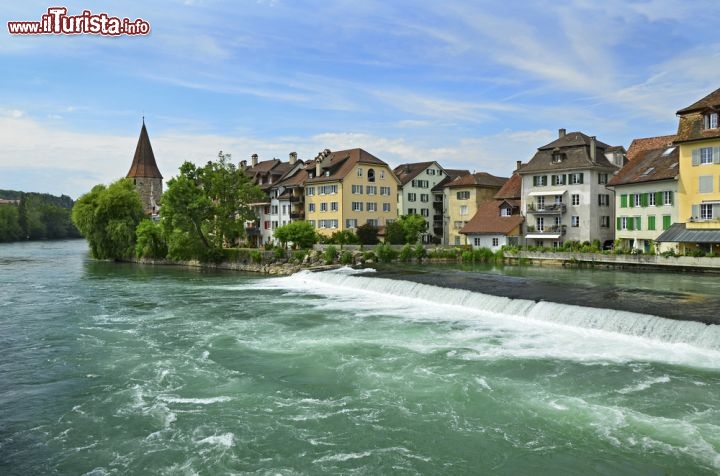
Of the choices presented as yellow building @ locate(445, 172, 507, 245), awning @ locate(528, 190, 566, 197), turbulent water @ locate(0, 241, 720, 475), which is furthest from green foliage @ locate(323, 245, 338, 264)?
turbulent water @ locate(0, 241, 720, 475)

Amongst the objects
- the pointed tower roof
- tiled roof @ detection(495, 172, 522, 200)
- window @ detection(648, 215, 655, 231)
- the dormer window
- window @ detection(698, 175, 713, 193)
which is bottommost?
window @ detection(648, 215, 655, 231)

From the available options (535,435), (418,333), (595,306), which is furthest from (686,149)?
(535,435)

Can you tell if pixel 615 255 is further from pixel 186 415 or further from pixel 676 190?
pixel 186 415

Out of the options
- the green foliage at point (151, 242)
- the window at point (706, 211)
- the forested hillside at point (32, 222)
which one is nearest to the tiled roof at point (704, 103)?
the window at point (706, 211)

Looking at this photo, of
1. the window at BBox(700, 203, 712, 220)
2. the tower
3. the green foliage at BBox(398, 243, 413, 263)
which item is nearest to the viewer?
the window at BBox(700, 203, 712, 220)

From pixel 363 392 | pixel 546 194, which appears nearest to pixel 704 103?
pixel 546 194

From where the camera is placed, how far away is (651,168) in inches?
1964

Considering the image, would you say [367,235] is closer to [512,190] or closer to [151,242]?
[512,190]

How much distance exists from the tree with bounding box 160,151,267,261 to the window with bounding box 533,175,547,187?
2811 centimetres

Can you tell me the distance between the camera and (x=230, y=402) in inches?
575

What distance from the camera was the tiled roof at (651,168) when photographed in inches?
1880

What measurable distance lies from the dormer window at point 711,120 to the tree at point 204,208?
40787 mm

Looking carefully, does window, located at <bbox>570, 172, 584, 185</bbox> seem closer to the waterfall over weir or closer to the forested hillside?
the waterfall over weir

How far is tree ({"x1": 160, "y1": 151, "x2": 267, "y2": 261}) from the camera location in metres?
58.3
